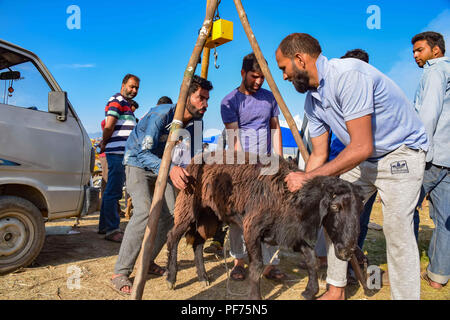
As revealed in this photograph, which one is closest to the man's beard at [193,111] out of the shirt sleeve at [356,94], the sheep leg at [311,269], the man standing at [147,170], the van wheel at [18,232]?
the man standing at [147,170]

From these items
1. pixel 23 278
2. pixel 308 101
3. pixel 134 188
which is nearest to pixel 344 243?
pixel 308 101

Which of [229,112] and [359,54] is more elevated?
[359,54]

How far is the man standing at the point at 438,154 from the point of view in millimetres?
3500

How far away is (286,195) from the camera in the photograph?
300 centimetres

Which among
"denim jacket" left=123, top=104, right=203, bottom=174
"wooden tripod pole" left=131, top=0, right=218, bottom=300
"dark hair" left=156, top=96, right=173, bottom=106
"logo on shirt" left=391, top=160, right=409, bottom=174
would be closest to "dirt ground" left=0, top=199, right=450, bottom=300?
"wooden tripod pole" left=131, top=0, right=218, bottom=300

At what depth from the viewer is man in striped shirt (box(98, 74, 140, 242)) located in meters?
5.31

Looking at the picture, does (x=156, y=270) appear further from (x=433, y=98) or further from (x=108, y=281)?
(x=433, y=98)

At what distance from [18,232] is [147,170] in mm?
1745

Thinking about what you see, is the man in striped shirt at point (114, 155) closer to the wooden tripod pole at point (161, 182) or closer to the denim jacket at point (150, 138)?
the denim jacket at point (150, 138)

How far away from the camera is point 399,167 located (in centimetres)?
250

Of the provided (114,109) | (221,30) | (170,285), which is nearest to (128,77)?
(114,109)

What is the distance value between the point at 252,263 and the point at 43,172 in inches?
112

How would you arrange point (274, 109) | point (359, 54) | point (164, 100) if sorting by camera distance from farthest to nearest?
1. point (164, 100)
2. point (274, 109)
3. point (359, 54)

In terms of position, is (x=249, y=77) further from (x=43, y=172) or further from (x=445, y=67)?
(x=43, y=172)
